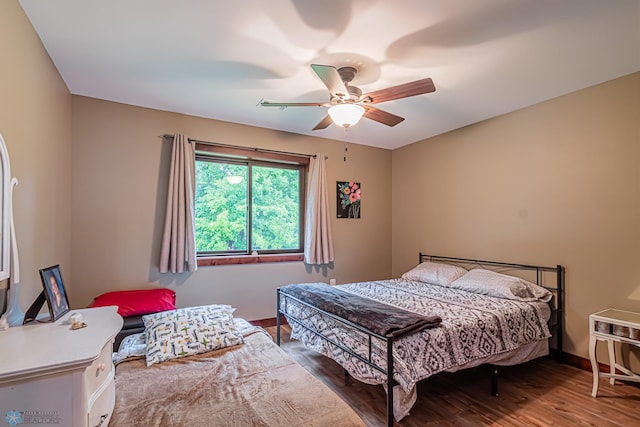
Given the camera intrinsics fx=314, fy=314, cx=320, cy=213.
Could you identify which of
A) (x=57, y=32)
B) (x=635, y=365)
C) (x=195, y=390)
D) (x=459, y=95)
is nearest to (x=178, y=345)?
(x=195, y=390)

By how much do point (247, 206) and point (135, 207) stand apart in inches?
50.1

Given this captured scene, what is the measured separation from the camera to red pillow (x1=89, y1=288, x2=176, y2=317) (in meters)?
2.86

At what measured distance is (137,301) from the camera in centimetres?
295

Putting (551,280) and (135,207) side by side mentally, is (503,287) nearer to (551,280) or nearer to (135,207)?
(551,280)

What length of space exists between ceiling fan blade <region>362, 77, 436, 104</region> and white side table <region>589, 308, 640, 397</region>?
2.28 metres

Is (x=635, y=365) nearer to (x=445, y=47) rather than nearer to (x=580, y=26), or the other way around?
(x=580, y=26)

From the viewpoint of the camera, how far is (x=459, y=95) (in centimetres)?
308

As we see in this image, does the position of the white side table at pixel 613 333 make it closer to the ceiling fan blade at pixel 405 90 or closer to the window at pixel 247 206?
the ceiling fan blade at pixel 405 90

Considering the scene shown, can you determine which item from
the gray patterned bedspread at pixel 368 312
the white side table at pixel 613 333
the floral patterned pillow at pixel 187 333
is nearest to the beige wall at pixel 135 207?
the gray patterned bedspread at pixel 368 312

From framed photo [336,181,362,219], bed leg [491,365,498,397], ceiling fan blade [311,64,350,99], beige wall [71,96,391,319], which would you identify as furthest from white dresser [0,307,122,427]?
framed photo [336,181,362,219]

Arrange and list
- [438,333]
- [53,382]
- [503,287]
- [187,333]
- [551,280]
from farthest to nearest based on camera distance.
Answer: [551,280] → [503,287] → [438,333] → [187,333] → [53,382]

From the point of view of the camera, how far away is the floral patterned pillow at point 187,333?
76.3 inches

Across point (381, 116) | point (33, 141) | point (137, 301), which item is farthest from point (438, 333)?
point (33, 141)

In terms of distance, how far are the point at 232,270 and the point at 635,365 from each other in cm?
398
